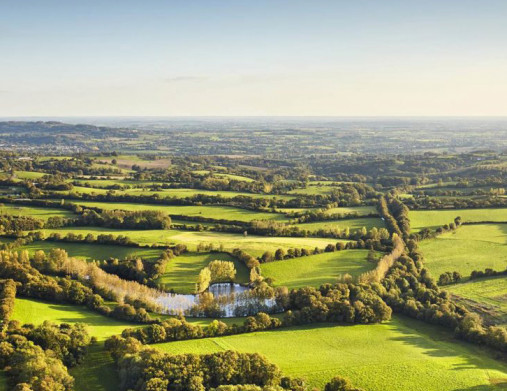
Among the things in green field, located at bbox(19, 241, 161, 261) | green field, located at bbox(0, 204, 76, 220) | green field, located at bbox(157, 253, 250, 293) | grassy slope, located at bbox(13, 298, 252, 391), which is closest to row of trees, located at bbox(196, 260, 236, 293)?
green field, located at bbox(157, 253, 250, 293)

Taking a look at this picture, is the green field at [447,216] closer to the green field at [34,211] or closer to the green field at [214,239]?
the green field at [214,239]

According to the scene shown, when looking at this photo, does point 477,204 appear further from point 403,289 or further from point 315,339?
point 315,339

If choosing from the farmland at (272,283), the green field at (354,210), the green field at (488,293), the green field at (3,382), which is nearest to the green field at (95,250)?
the farmland at (272,283)

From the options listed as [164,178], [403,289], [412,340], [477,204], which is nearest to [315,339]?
[412,340]

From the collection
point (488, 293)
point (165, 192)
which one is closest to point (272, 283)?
point (488, 293)

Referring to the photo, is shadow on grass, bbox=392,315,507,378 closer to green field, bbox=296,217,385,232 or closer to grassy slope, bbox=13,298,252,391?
grassy slope, bbox=13,298,252,391

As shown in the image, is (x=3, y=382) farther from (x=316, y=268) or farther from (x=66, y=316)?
(x=316, y=268)
